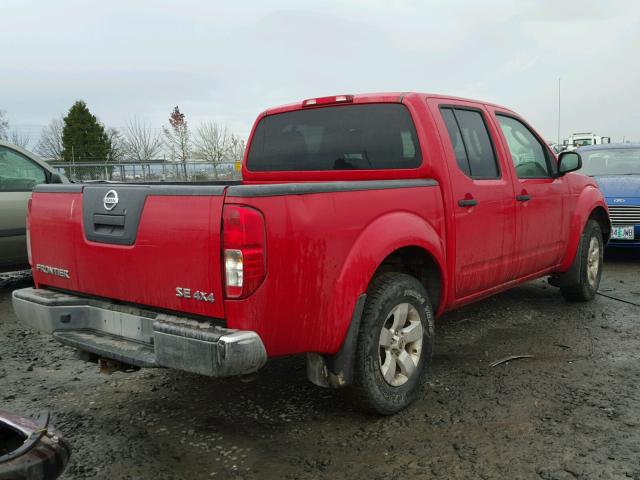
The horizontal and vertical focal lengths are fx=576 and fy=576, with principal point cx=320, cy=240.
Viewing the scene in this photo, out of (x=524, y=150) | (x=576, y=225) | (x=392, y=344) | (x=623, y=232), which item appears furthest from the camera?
(x=623, y=232)

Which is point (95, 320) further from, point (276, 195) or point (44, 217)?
point (276, 195)

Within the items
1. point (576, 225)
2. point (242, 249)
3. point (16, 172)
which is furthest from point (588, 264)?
point (16, 172)

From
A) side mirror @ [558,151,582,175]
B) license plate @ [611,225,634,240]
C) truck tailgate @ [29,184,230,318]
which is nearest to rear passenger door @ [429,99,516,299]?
side mirror @ [558,151,582,175]

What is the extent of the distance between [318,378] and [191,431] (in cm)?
78

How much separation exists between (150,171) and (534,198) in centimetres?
2150

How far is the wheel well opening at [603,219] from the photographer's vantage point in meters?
5.85

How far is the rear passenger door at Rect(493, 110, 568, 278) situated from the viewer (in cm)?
450

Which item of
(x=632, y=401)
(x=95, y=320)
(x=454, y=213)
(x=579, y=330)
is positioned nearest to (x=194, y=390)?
(x=95, y=320)

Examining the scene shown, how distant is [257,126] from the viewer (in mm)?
4676

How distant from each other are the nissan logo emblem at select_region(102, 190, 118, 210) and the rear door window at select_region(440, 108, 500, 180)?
2.19 metres

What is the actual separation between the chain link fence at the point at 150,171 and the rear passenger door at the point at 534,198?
17.2 meters

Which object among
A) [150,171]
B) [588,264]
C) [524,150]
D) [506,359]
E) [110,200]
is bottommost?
[506,359]

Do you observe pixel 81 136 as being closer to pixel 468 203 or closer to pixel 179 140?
pixel 179 140

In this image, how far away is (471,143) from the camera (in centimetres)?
413
